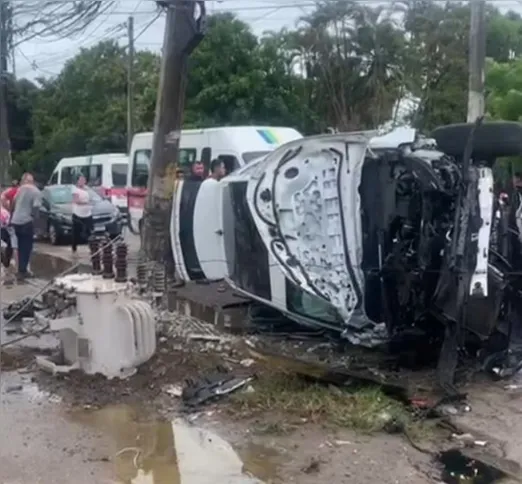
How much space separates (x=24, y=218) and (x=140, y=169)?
7.75 meters

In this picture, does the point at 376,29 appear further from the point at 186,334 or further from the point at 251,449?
the point at 251,449

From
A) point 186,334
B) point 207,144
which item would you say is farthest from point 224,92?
point 186,334

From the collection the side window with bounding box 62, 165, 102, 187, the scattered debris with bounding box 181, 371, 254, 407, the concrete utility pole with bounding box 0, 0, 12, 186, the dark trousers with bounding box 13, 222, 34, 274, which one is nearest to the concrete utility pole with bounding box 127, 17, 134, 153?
the concrete utility pole with bounding box 0, 0, 12, 186

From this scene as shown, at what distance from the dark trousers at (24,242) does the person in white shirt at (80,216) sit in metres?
4.32

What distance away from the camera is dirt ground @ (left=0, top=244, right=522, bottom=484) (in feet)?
20.4

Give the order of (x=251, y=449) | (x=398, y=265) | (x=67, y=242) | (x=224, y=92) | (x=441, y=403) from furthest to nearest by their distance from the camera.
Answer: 1. (x=224, y=92)
2. (x=67, y=242)
3. (x=398, y=265)
4. (x=441, y=403)
5. (x=251, y=449)

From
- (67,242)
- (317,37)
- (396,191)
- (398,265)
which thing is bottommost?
(67,242)

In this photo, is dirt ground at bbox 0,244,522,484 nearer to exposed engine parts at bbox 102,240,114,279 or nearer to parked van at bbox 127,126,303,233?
exposed engine parts at bbox 102,240,114,279

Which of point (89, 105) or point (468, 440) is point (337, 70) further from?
point (468, 440)

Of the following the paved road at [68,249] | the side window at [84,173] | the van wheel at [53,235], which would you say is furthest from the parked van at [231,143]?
the side window at [84,173]

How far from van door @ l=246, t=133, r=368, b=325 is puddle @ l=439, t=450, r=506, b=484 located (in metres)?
2.51

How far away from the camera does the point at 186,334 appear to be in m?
9.83

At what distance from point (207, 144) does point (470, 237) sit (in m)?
12.2

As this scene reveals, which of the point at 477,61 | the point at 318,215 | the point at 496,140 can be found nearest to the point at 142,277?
the point at 318,215
